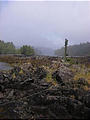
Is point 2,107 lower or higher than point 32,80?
lower

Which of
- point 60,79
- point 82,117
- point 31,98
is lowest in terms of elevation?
point 82,117

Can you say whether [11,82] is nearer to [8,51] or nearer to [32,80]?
[32,80]

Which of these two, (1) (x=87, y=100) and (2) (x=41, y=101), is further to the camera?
(2) (x=41, y=101)

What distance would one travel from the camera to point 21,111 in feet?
33.9

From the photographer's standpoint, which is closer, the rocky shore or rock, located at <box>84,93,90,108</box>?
the rocky shore

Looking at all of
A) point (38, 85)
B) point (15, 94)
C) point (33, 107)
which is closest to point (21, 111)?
point (33, 107)

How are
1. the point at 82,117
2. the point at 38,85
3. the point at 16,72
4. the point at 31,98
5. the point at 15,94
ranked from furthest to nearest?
the point at 16,72
the point at 38,85
the point at 15,94
the point at 31,98
the point at 82,117

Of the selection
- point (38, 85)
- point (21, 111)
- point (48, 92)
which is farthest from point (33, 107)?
point (38, 85)

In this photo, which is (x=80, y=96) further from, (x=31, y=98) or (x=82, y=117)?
(x=31, y=98)

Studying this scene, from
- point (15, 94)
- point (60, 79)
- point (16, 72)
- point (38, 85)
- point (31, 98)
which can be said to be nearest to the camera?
point (31, 98)

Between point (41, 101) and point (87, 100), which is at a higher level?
point (87, 100)

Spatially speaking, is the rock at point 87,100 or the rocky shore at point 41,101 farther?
the rock at point 87,100

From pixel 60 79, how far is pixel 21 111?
5.56 metres

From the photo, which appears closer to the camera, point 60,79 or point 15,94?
point 15,94
